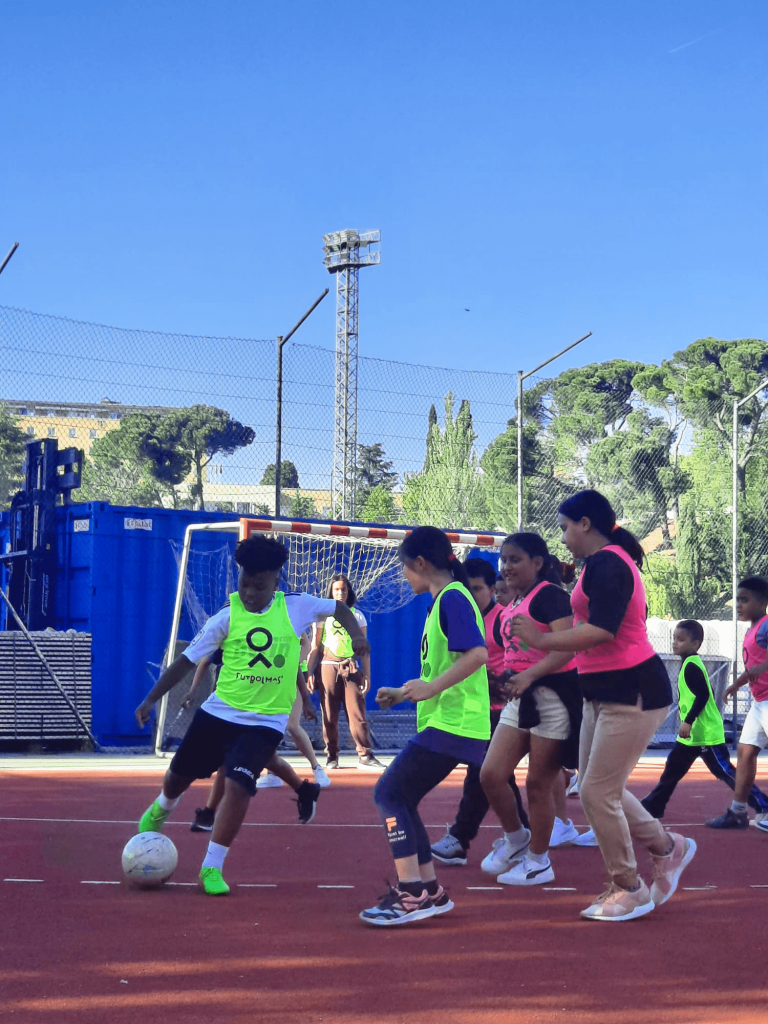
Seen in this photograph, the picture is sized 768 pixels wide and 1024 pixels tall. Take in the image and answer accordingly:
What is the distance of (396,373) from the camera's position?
55.5 feet

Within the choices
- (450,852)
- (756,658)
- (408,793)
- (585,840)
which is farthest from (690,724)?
(408,793)

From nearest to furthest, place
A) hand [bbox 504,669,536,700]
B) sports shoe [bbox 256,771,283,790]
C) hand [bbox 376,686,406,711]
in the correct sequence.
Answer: hand [bbox 376,686,406,711] < hand [bbox 504,669,536,700] < sports shoe [bbox 256,771,283,790]

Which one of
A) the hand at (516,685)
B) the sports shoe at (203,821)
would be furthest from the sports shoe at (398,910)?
the sports shoe at (203,821)

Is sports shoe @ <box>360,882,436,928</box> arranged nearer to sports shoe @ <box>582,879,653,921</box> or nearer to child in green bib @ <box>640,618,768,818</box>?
sports shoe @ <box>582,879,653,921</box>

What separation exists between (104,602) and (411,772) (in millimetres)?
10506

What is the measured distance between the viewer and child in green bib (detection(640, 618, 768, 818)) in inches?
362

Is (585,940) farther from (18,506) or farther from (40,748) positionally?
(18,506)

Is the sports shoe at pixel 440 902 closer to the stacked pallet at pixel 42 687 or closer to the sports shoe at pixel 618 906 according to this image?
the sports shoe at pixel 618 906

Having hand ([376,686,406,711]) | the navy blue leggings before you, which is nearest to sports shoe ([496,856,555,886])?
the navy blue leggings

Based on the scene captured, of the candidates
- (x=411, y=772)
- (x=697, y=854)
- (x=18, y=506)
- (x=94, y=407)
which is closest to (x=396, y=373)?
(x=94, y=407)

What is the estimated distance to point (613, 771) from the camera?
18.2 ft

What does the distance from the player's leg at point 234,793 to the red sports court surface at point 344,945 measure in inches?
5.9

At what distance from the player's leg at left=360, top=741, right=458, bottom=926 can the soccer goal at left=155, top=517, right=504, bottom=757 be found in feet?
28.7

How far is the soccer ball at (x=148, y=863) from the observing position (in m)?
6.17
